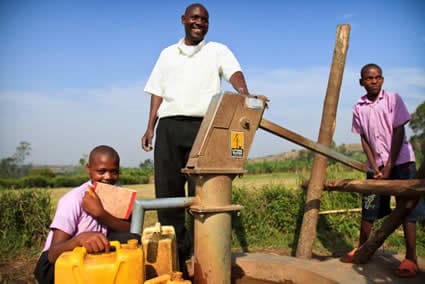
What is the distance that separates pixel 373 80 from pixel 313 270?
1.63 meters

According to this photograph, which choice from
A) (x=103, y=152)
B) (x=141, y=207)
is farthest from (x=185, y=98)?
(x=141, y=207)

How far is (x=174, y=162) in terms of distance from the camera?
109 inches

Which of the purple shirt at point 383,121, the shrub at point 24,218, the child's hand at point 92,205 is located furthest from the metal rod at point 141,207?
the shrub at point 24,218

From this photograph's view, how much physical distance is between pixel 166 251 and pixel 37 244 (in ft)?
10.7

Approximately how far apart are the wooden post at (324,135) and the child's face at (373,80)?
0.37 meters

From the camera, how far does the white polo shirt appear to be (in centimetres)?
271

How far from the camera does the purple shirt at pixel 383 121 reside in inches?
120

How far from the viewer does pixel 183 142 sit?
273 cm

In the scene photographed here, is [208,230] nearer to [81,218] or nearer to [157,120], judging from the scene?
[81,218]

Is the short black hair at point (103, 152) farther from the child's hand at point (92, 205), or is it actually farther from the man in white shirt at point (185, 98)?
the man in white shirt at point (185, 98)

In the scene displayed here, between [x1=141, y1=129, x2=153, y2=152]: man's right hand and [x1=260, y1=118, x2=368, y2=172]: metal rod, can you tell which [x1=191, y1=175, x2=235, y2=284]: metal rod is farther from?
[x1=141, y1=129, x2=153, y2=152]: man's right hand

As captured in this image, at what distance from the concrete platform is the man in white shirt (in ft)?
1.53

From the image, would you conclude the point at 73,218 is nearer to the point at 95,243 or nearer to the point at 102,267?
the point at 95,243

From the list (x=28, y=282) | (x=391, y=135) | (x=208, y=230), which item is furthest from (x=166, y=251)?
(x=391, y=135)
